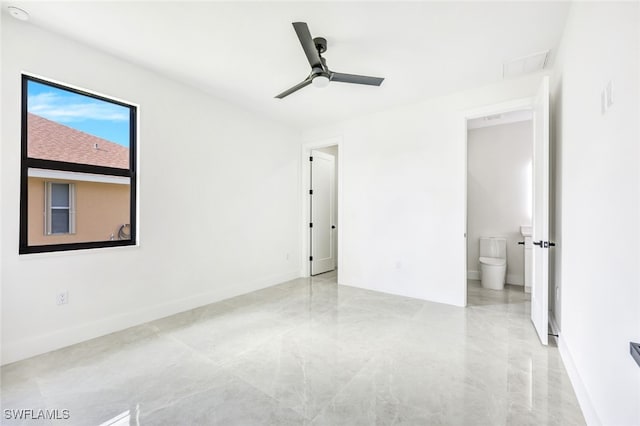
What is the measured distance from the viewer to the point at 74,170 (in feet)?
7.91

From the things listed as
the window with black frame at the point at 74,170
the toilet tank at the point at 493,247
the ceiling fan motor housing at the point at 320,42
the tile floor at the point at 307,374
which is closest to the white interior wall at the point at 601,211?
the tile floor at the point at 307,374

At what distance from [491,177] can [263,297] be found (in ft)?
13.8

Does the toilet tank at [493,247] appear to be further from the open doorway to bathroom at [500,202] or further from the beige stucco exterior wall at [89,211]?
the beige stucco exterior wall at [89,211]

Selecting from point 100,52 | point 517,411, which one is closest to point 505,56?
point 517,411

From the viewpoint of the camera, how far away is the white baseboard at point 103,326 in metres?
2.12

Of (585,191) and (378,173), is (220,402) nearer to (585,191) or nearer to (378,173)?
(585,191)

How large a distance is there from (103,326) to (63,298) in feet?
1.43

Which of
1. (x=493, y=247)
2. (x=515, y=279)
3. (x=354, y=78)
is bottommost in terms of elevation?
(x=515, y=279)

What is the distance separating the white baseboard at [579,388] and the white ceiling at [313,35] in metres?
2.56

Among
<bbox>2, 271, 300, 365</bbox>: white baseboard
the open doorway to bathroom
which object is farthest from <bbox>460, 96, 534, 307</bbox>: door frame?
<bbox>2, 271, 300, 365</bbox>: white baseboard

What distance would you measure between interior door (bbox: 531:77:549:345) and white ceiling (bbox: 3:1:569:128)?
23.1 inches

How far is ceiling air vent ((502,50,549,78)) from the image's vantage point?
259 centimetres

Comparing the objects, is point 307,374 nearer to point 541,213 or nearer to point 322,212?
point 541,213

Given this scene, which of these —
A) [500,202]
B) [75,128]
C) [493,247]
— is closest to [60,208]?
[75,128]
